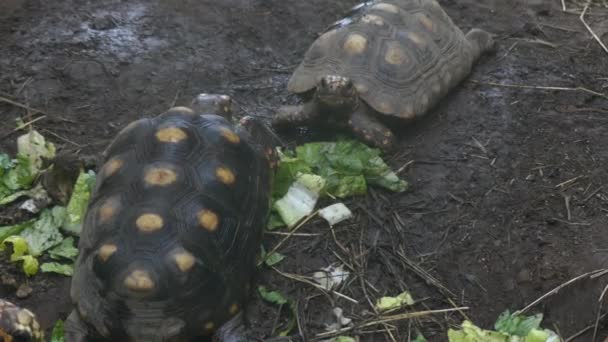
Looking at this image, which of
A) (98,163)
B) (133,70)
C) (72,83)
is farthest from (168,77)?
(98,163)

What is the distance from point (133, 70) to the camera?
482 centimetres

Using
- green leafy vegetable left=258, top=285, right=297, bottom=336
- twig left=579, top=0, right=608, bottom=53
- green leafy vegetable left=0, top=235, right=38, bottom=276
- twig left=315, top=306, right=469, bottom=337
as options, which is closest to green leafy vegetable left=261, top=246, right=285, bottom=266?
green leafy vegetable left=258, top=285, right=297, bottom=336

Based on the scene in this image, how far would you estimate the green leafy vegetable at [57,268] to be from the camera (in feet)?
10.7

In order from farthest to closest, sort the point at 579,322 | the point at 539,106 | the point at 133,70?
the point at 133,70, the point at 539,106, the point at 579,322

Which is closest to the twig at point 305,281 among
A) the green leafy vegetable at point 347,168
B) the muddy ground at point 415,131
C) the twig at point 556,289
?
the muddy ground at point 415,131

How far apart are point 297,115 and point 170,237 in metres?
1.74

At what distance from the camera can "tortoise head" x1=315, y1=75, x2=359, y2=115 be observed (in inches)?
157

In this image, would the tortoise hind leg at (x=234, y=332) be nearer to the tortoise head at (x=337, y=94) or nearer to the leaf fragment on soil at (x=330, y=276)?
the leaf fragment on soil at (x=330, y=276)

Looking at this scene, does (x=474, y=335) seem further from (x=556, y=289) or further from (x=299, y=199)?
(x=299, y=199)

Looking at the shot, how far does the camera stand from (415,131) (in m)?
4.35

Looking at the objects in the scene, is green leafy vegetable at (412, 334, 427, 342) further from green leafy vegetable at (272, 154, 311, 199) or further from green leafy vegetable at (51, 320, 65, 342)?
green leafy vegetable at (51, 320, 65, 342)

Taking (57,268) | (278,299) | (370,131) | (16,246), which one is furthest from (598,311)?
(16,246)

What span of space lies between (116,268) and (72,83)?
248 cm

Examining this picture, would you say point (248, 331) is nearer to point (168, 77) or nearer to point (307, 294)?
point (307, 294)
